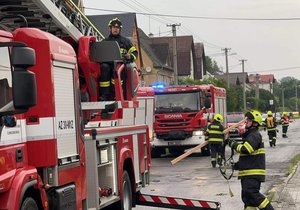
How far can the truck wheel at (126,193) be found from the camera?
856cm

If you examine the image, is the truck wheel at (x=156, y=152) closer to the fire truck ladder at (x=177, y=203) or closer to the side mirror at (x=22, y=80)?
the fire truck ladder at (x=177, y=203)

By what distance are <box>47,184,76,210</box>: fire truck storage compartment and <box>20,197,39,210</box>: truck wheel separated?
36cm

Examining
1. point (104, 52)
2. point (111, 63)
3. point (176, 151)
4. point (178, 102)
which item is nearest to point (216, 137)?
point (178, 102)

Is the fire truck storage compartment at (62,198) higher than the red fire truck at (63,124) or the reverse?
the reverse

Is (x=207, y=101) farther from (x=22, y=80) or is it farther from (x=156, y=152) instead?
(x=22, y=80)

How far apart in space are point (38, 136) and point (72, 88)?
45.0 inches

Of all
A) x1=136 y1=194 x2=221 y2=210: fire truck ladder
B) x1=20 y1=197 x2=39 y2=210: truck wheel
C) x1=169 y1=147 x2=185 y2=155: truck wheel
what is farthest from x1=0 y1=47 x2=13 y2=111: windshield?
x1=169 y1=147 x2=185 y2=155: truck wheel

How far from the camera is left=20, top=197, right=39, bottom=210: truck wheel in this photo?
5344mm

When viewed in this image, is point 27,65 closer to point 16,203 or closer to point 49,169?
point 16,203

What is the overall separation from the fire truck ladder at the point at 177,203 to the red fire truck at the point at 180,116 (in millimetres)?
13279

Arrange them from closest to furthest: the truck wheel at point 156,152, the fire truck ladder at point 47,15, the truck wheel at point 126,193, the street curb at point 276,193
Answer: the fire truck ladder at point 47,15, the truck wheel at point 126,193, the street curb at point 276,193, the truck wheel at point 156,152

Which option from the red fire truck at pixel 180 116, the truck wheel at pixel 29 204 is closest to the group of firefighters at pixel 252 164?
the truck wheel at pixel 29 204

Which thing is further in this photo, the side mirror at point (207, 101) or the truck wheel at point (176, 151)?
the truck wheel at point (176, 151)

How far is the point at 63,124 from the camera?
635cm
